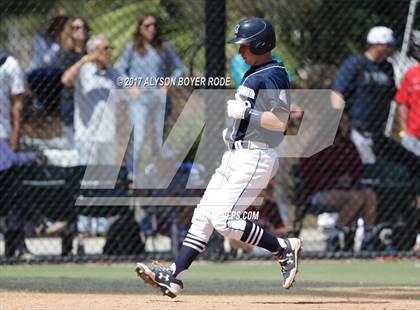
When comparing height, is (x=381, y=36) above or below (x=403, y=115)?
above

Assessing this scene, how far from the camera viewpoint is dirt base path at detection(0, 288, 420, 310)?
6715 millimetres

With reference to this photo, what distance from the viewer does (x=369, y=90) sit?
10.8 meters

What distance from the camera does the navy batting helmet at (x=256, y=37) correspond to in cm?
714

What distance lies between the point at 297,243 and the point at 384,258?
3.57 m

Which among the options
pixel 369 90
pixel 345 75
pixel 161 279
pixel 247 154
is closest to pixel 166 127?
pixel 345 75

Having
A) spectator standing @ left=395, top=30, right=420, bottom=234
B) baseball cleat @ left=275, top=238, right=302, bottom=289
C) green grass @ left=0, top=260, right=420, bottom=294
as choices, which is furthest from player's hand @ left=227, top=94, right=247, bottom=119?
spectator standing @ left=395, top=30, right=420, bottom=234

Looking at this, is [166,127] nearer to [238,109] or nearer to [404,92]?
[404,92]

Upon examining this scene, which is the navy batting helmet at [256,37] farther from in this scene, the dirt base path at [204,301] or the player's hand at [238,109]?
the dirt base path at [204,301]

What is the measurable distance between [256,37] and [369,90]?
3888mm

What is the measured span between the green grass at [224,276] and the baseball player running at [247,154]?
92 centimetres

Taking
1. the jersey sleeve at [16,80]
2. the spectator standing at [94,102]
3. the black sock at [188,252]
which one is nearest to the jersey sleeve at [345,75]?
the spectator standing at [94,102]

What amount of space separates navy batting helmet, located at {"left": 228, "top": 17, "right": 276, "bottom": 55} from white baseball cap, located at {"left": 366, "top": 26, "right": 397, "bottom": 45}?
12.0 ft

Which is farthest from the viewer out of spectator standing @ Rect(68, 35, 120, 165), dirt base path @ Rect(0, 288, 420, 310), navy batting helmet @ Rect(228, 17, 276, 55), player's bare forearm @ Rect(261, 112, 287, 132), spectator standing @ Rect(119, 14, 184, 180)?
spectator standing @ Rect(119, 14, 184, 180)

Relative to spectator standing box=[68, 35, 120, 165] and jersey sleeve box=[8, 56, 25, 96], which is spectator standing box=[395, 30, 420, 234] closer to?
spectator standing box=[68, 35, 120, 165]
